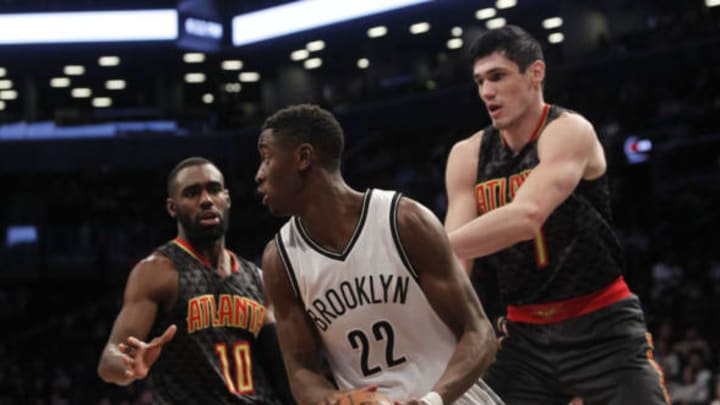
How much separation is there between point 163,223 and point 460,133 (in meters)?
7.25

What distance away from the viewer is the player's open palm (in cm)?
421

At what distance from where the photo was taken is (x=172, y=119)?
2809 cm

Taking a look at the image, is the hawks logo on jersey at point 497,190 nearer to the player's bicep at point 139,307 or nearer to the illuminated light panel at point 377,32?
the player's bicep at point 139,307

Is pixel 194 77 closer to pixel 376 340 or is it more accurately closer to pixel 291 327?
pixel 291 327

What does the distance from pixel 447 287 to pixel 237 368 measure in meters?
2.24

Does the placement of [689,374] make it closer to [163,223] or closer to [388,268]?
[388,268]

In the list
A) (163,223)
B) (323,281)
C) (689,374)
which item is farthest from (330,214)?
(163,223)

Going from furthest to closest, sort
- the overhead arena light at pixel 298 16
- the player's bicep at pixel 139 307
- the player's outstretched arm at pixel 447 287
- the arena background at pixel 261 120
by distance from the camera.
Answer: the overhead arena light at pixel 298 16, the arena background at pixel 261 120, the player's bicep at pixel 139 307, the player's outstretched arm at pixel 447 287

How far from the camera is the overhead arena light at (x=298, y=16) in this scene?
22281 mm

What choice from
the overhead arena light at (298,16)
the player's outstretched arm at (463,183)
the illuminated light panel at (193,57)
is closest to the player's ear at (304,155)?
the player's outstretched arm at (463,183)

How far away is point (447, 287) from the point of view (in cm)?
354

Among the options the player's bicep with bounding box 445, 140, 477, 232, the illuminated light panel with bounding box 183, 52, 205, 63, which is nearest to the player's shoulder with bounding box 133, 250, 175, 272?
the player's bicep with bounding box 445, 140, 477, 232

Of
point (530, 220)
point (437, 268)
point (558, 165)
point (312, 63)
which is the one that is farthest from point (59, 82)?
point (437, 268)

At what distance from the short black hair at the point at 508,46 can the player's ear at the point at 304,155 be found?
118 cm
